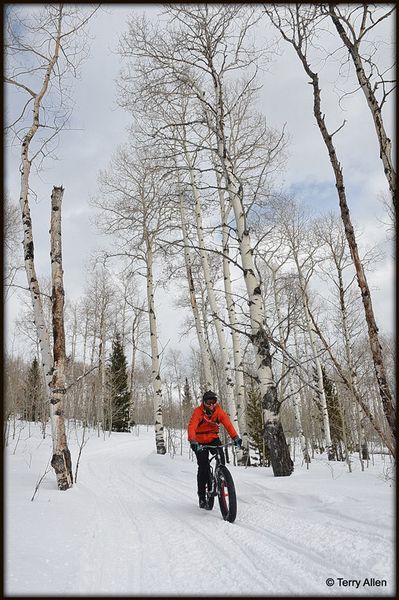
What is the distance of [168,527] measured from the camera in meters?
4.54

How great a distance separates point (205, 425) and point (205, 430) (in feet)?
0.22

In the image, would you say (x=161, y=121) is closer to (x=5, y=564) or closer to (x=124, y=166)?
(x=124, y=166)

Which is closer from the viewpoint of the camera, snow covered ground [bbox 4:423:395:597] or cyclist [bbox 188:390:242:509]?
snow covered ground [bbox 4:423:395:597]

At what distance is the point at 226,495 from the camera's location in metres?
4.74

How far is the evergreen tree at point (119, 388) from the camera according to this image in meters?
28.4

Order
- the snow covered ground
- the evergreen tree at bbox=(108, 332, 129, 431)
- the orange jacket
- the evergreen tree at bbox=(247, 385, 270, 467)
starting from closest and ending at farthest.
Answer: the snow covered ground
the orange jacket
the evergreen tree at bbox=(247, 385, 270, 467)
the evergreen tree at bbox=(108, 332, 129, 431)

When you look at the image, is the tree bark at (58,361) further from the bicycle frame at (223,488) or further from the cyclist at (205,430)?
the bicycle frame at (223,488)

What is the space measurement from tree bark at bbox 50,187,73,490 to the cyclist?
2.65 metres

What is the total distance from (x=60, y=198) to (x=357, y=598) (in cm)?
757

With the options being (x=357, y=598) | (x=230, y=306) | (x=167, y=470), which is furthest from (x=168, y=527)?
(x=230, y=306)

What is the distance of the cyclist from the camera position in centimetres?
538

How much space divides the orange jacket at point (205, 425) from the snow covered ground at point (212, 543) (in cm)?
93

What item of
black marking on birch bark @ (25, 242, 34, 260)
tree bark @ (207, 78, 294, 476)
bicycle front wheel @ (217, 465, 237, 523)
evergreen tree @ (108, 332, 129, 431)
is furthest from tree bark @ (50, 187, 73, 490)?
evergreen tree @ (108, 332, 129, 431)

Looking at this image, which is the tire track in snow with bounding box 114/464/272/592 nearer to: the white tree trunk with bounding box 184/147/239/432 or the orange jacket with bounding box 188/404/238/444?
the orange jacket with bounding box 188/404/238/444
